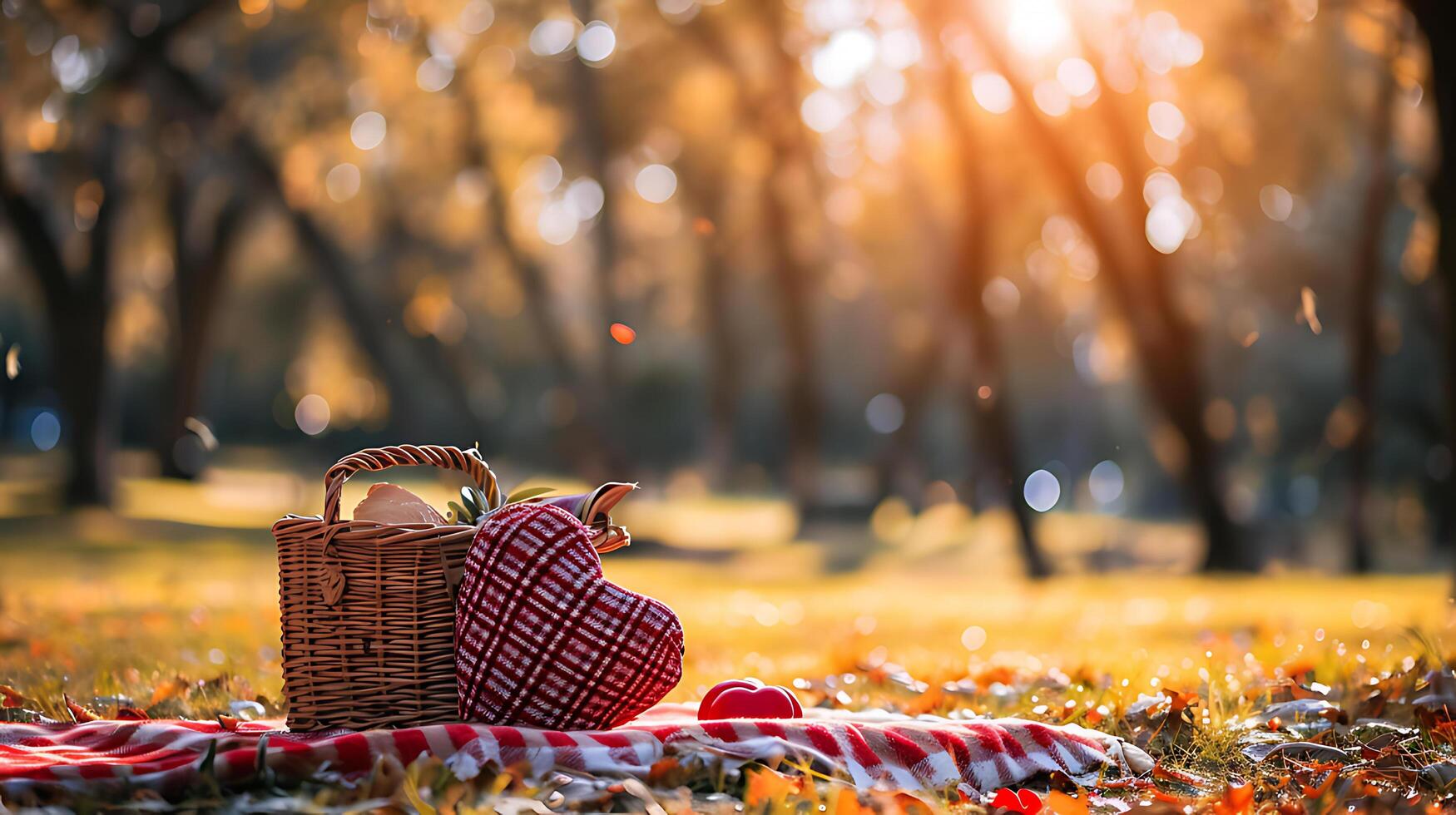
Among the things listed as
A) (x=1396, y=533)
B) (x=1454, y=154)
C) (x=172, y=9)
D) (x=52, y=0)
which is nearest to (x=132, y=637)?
(x=52, y=0)

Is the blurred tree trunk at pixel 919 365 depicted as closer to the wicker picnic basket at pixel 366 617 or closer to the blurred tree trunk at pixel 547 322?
the blurred tree trunk at pixel 547 322

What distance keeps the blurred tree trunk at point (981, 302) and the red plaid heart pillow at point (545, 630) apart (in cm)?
999

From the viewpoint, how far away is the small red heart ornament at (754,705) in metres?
3.58

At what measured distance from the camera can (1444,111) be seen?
317 inches

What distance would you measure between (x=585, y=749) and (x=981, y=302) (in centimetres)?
1133

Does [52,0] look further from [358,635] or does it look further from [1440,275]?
[1440,275]

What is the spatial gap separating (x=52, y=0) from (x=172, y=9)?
559 centimetres

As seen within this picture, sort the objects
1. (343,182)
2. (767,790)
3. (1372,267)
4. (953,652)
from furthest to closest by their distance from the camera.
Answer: (343,182), (1372,267), (953,652), (767,790)

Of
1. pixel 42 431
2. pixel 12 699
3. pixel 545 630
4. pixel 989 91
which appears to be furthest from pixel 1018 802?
pixel 42 431

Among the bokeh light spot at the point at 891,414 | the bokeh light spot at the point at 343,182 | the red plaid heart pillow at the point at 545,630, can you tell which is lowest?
the red plaid heart pillow at the point at 545,630

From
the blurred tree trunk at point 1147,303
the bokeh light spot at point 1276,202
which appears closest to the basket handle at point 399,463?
the blurred tree trunk at point 1147,303

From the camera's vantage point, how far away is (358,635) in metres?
3.28

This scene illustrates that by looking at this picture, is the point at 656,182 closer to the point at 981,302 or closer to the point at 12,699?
the point at 981,302

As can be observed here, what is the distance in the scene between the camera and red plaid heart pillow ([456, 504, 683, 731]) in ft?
10.5
